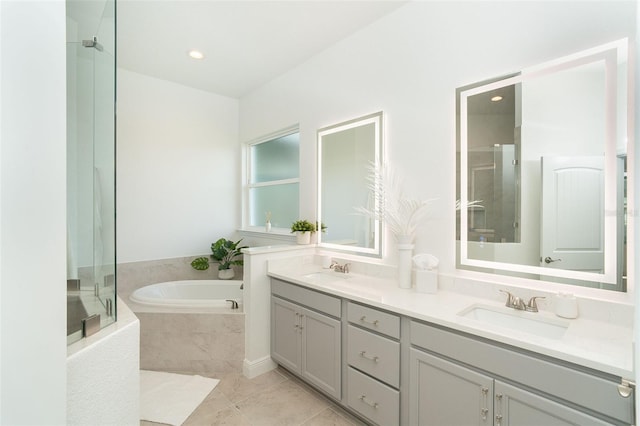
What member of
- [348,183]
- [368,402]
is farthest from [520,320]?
[348,183]

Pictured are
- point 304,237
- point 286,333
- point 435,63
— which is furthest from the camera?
point 304,237

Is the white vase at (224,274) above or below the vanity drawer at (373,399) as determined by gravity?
above

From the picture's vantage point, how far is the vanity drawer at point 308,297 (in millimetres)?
1908

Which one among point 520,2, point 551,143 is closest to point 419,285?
point 551,143

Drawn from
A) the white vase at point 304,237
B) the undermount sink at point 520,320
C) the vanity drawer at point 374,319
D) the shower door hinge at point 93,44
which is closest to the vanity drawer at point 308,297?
the vanity drawer at point 374,319

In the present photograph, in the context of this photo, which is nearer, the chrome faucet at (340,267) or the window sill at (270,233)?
the chrome faucet at (340,267)

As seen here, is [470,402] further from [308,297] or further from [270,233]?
[270,233]

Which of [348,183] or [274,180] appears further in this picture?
[274,180]

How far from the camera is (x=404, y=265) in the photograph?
1.97 meters

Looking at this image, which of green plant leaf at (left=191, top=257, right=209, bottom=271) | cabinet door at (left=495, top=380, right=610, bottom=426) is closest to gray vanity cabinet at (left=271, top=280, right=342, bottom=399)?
cabinet door at (left=495, top=380, right=610, bottom=426)

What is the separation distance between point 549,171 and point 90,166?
219cm

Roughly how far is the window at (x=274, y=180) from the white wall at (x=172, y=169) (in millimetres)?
227

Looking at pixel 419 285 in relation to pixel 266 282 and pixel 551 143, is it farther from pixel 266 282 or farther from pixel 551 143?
pixel 266 282

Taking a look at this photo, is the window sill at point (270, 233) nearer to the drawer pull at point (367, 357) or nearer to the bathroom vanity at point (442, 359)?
the bathroom vanity at point (442, 359)
